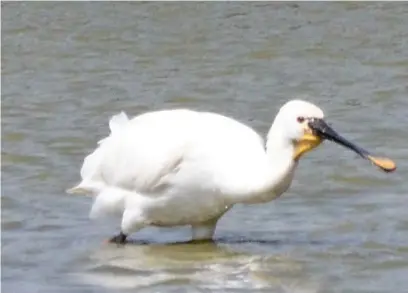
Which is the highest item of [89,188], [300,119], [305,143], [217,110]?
[217,110]

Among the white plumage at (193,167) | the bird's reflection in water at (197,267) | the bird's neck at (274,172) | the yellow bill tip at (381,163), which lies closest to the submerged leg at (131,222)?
the white plumage at (193,167)

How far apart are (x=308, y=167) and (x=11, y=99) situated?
3.58 meters

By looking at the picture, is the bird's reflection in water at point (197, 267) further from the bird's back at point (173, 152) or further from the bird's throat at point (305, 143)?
the bird's throat at point (305, 143)

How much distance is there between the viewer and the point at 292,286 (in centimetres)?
779

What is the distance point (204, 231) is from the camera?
8758mm

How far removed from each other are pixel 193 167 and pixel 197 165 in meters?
0.03

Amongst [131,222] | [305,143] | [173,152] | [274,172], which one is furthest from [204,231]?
[305,143]

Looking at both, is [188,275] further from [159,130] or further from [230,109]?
[230,109]

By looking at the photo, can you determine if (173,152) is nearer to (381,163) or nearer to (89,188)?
(89,188)

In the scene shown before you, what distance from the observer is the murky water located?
26.8 ft

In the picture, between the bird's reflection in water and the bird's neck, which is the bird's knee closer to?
the bird's reflection in water

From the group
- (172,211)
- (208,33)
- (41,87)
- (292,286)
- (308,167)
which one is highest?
(208,33)

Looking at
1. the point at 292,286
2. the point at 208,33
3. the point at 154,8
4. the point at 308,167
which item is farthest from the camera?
the point at 154,8

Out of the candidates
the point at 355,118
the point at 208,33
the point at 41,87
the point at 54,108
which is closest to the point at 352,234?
the point at 355,118
